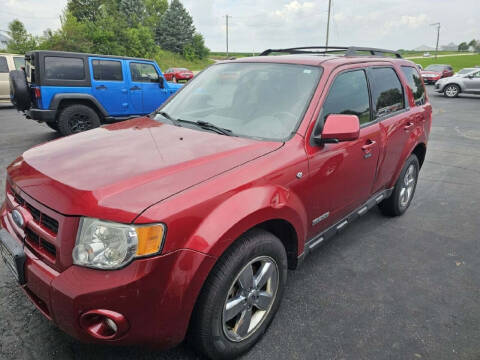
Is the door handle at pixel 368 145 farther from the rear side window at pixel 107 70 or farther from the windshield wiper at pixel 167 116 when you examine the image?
the rear side window at pixel 107 70

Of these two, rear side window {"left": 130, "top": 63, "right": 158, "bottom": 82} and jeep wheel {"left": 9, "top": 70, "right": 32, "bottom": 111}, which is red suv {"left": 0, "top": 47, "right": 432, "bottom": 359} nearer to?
jeep wheel {"left": 9, "top": 70, "right": 32, "bottom": 111}

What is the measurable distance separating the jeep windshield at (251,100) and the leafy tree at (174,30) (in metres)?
59.5

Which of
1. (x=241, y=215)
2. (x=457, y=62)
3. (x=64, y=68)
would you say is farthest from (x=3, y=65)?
(x=457, y=62)

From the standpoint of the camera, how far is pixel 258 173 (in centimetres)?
209

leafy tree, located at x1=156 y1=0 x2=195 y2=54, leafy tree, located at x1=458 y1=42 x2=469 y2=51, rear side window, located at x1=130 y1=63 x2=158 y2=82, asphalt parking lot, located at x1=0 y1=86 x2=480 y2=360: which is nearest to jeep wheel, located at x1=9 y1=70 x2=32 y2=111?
rear side window, located at x1=130 y1=63 x2=158 y2=82

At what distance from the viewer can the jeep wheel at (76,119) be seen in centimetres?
762

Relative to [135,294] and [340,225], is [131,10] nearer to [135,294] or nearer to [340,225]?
[340,225]

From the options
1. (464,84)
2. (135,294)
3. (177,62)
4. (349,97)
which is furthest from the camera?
(177,62)

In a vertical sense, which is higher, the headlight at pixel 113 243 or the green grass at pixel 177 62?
the green grass at pixel 177 62

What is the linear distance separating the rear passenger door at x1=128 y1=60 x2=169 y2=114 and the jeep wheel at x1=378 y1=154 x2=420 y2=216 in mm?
6674

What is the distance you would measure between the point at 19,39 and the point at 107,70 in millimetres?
30333

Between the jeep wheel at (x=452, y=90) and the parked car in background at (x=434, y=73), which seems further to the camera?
the parked car in background at (x=434, y=73)

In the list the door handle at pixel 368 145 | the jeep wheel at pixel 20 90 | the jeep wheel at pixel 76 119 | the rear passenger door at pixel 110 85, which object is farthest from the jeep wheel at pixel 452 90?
the jeep wheel at pixel 20 90

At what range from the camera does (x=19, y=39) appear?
3184 centimetres
